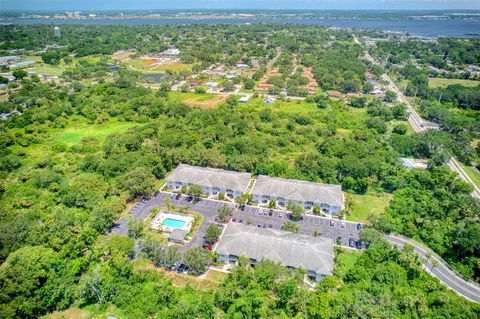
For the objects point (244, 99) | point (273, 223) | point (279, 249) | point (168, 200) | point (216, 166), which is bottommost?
point (273, 223)

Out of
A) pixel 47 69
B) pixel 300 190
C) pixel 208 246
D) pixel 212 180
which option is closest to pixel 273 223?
pixel 300 190

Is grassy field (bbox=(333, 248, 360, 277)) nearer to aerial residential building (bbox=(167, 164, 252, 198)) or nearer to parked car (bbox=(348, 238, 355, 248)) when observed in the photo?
parked car (bbox=(348, 238, 355, 248))

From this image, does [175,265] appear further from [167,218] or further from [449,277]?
[449,277]

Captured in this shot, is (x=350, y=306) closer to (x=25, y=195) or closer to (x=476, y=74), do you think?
(x=25, y=195)

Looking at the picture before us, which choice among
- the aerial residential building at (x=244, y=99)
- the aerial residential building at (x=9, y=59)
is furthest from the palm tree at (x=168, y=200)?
the aerial residential building at (x=9, y=59)

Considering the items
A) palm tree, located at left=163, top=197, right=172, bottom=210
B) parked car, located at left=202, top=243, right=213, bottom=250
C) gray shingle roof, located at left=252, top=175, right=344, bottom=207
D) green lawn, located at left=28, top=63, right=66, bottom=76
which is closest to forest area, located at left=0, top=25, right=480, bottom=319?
gray shingle roof, located at left=252, top=175, right=344, bottom=207

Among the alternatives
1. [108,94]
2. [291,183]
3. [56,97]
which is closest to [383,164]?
[291,183]
